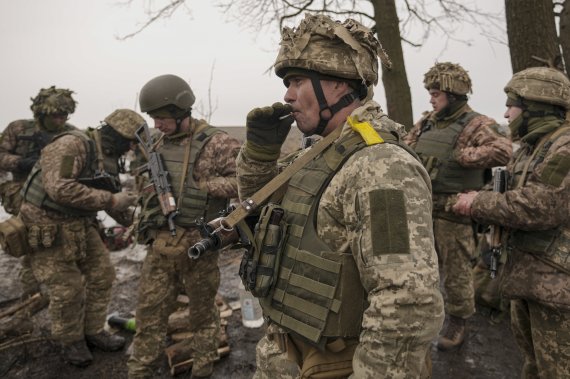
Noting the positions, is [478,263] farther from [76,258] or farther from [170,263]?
[76,258]

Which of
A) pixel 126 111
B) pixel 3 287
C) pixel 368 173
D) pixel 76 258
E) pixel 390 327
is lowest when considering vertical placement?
pixel 3 287

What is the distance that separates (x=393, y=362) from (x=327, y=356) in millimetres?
445

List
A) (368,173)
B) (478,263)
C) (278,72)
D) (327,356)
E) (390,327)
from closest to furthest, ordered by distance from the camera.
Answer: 1. (390,327)
2. (368,173)
3. (327,356)
4. (278,72)
5. (478,263)

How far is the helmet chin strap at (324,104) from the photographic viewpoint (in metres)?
1.91

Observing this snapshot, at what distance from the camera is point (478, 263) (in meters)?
5.14

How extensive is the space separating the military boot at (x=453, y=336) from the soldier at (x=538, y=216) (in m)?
1.23

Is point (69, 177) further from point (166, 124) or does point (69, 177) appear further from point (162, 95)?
point (162, 95)

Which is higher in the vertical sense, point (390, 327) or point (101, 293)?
point (390, 327)

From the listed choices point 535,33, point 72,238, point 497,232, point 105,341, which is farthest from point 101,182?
point 535,33

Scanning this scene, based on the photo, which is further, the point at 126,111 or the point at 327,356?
the point at 126,111

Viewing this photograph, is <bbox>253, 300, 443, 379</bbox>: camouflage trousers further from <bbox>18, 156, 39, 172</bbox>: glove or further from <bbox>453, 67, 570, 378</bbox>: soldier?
<bbox>18, 156, 39, 172</bbox>: glove

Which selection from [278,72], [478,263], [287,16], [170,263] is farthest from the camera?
[287,16]

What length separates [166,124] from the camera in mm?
3723

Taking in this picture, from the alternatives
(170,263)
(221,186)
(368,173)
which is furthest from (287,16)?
(368,173)
